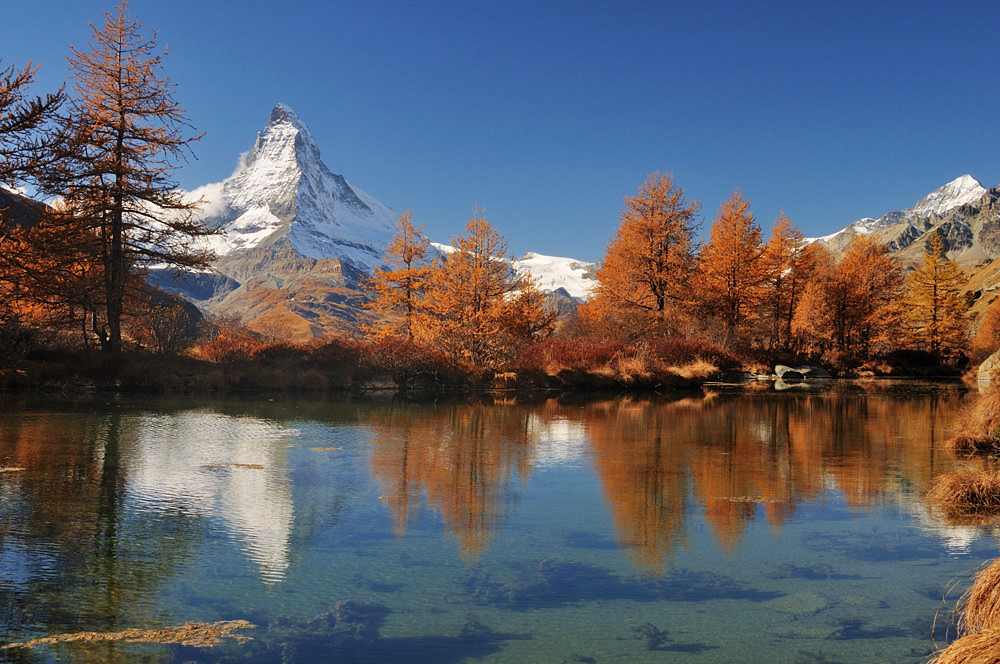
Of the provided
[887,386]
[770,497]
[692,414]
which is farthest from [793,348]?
[770,497]

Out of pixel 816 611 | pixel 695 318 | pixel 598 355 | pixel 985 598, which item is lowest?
pixel 816 611

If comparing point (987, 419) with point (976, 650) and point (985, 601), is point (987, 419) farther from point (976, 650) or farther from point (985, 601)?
point (976, 650)

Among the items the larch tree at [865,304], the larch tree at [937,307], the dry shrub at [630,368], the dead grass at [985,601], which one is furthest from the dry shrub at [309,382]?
the larch tree at [937,307]

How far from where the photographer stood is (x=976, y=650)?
3398 mm

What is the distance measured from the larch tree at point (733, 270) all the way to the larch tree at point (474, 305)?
13.8m

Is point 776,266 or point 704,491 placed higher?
point 776,266

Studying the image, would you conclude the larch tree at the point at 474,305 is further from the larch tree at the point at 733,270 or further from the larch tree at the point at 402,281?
the larch tree at the point at 733,270

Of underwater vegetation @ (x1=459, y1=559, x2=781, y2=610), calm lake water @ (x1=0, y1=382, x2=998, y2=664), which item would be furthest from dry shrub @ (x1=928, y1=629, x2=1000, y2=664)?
underwater vegetation @ (x1=459, y1=559, x2=781, y2=610)

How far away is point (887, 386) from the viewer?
36.9m

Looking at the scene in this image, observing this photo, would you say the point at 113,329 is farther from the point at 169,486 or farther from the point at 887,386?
the point at 887,386

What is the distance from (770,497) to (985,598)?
5.97 m

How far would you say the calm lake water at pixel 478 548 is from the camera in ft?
16.9

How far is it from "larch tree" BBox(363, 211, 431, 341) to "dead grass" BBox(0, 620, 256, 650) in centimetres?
3363

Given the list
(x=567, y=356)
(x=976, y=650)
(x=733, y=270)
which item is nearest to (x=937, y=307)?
(x=733, y=270)
